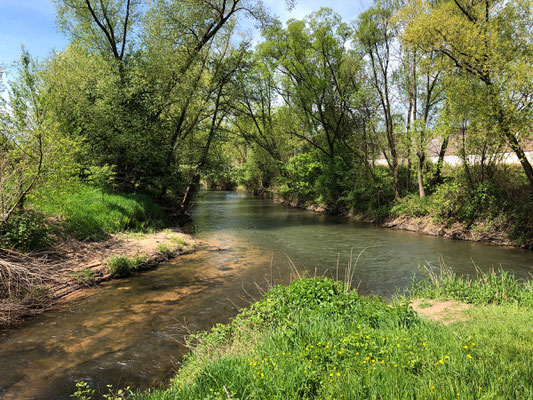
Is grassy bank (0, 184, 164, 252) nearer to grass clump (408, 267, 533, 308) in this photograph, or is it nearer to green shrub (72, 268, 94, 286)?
green shrub (72, 268, 94, 286)

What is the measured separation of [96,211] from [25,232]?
408 cm

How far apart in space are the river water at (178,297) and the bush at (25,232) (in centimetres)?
236

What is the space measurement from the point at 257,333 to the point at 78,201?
11.1 metres

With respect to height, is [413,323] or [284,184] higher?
[284,184]

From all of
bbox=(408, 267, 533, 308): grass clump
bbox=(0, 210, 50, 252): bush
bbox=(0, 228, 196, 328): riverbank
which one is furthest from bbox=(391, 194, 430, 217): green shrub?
bbox=(0, 210, 50, 252): bush

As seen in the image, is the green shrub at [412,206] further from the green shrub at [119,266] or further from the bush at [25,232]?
the bush at [25,232]

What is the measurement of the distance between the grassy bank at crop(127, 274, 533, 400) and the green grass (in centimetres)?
756

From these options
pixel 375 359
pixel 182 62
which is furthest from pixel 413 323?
pixel 182 62

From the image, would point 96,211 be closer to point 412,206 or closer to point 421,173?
point 412,206

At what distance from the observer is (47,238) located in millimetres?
9758

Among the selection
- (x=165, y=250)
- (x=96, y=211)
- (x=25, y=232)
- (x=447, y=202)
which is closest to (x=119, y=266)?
(x=165, y=250)

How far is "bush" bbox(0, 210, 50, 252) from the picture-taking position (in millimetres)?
8589

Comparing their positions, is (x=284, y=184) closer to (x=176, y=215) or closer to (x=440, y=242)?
(x=176, y=215)

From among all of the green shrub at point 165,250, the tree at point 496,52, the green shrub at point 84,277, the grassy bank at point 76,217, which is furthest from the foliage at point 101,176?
the tree at point 496,52
